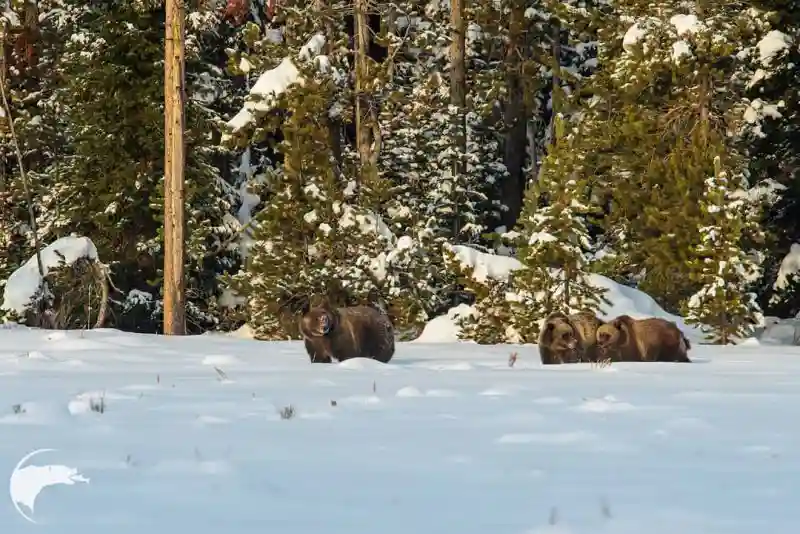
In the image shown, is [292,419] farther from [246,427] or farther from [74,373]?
[74,373]

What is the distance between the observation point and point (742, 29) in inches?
784

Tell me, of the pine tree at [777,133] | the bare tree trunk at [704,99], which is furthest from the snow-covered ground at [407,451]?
the pine tree at [777,133]

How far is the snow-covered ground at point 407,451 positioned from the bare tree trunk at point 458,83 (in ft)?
53.8

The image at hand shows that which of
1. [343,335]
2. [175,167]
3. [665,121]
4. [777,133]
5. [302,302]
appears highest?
[665,121]

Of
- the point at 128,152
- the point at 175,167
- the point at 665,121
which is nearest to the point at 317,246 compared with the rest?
the point at 175,167

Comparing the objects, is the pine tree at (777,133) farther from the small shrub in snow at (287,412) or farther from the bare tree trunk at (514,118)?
the small shrub in snow at (287,412)

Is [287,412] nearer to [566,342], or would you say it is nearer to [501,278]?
[566,342]

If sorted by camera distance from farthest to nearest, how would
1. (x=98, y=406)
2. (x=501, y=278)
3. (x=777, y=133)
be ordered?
(x=777, y=133) < (x=501, y=278) < (x=98, y=406)

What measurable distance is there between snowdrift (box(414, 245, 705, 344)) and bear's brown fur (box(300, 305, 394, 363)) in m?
5.92

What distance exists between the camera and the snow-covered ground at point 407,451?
3260mm

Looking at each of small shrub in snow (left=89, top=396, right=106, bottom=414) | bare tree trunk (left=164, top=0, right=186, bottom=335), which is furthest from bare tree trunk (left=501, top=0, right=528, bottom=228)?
small shrub in snow (left=89, top=396, right=106, bottom=414)

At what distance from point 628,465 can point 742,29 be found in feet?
56.4

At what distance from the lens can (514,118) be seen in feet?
100

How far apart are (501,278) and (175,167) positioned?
5.55 metres
